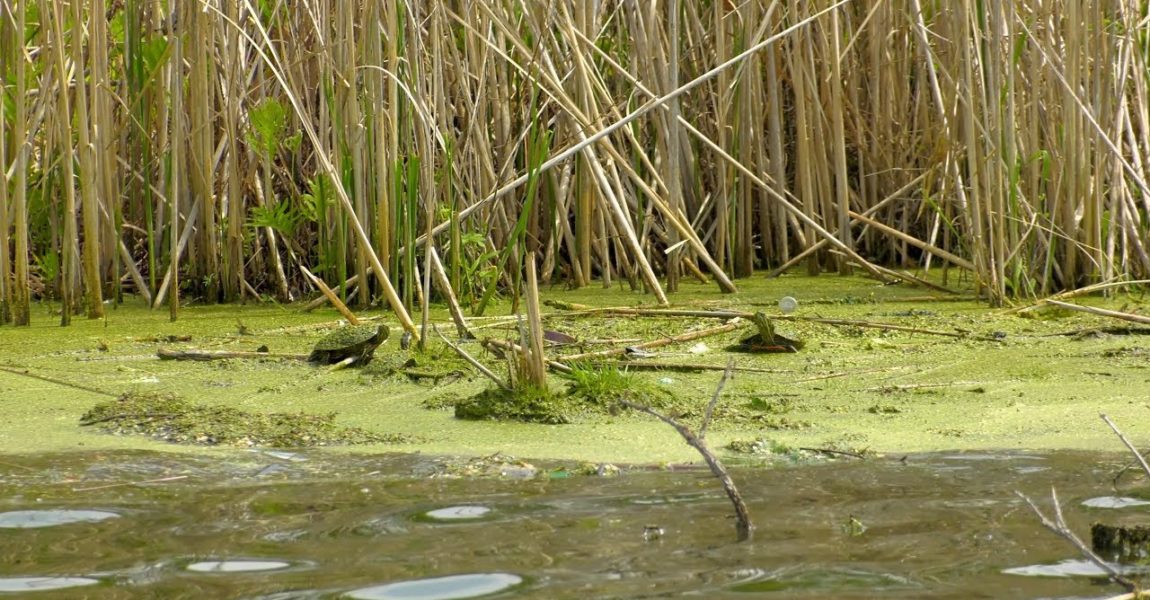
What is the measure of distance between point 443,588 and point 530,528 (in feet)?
0.82

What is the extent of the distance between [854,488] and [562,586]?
22.2 inches

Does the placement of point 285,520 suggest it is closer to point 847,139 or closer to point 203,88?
point 203,88

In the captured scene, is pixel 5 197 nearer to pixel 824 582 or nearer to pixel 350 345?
pixel 350 345

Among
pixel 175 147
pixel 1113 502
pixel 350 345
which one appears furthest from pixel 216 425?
pixel 175 147

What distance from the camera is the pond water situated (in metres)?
1.38

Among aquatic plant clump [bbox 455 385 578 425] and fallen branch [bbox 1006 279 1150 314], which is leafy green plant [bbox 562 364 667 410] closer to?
aquatic plant clump [bbox 455 385 578 425]

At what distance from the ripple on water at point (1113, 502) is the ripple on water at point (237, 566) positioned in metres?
0.94

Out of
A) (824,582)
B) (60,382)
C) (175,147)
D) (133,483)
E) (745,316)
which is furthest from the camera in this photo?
(175,147)

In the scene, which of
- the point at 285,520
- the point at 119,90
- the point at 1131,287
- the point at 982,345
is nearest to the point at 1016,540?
the point at 285,520

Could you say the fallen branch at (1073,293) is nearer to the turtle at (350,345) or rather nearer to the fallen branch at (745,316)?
the fallen branch at (745,316)

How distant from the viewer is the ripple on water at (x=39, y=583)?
139cm

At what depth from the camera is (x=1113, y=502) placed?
1.68 metres

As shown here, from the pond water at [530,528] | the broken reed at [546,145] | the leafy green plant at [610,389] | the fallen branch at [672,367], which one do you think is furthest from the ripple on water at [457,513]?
the broken reed at [546,145]

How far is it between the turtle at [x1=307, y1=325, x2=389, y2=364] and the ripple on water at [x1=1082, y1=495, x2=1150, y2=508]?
1.58m
